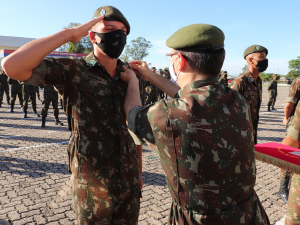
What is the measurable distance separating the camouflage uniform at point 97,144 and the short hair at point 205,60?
0.85 m

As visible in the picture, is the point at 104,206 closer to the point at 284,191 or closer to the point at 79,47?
the point at 284,191

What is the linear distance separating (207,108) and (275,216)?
3.04m

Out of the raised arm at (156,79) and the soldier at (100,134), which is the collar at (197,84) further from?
the soldier at (100,134)

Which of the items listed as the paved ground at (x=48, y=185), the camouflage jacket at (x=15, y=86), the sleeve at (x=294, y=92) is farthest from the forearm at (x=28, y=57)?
the camouflage jacket at (x=15, y=86)

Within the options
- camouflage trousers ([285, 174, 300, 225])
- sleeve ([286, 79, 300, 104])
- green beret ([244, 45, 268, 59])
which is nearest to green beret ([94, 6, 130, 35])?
camouflage trousers ([285, 174, 300, 225])

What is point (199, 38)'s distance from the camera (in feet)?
4.37

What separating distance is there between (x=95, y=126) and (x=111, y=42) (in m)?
0.75

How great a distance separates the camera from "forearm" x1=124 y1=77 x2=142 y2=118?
5.95 feet

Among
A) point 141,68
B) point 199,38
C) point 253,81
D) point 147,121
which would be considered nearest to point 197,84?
point 199,38

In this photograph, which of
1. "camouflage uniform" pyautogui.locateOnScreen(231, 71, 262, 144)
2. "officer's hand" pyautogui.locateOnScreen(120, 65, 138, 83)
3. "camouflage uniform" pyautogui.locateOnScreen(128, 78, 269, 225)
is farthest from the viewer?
"camouflage uniform" pyautogui.locateOnScreen(231, 71, 262, 144)

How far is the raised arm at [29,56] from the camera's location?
5.08 feet

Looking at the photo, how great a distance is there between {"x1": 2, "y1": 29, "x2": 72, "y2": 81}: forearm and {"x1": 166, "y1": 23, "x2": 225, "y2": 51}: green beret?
831 mm

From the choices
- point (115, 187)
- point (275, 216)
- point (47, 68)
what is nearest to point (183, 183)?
point (115, 187)

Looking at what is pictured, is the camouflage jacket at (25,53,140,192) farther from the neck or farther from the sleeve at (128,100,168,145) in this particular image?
the sleeve at (128,100,168,145)
